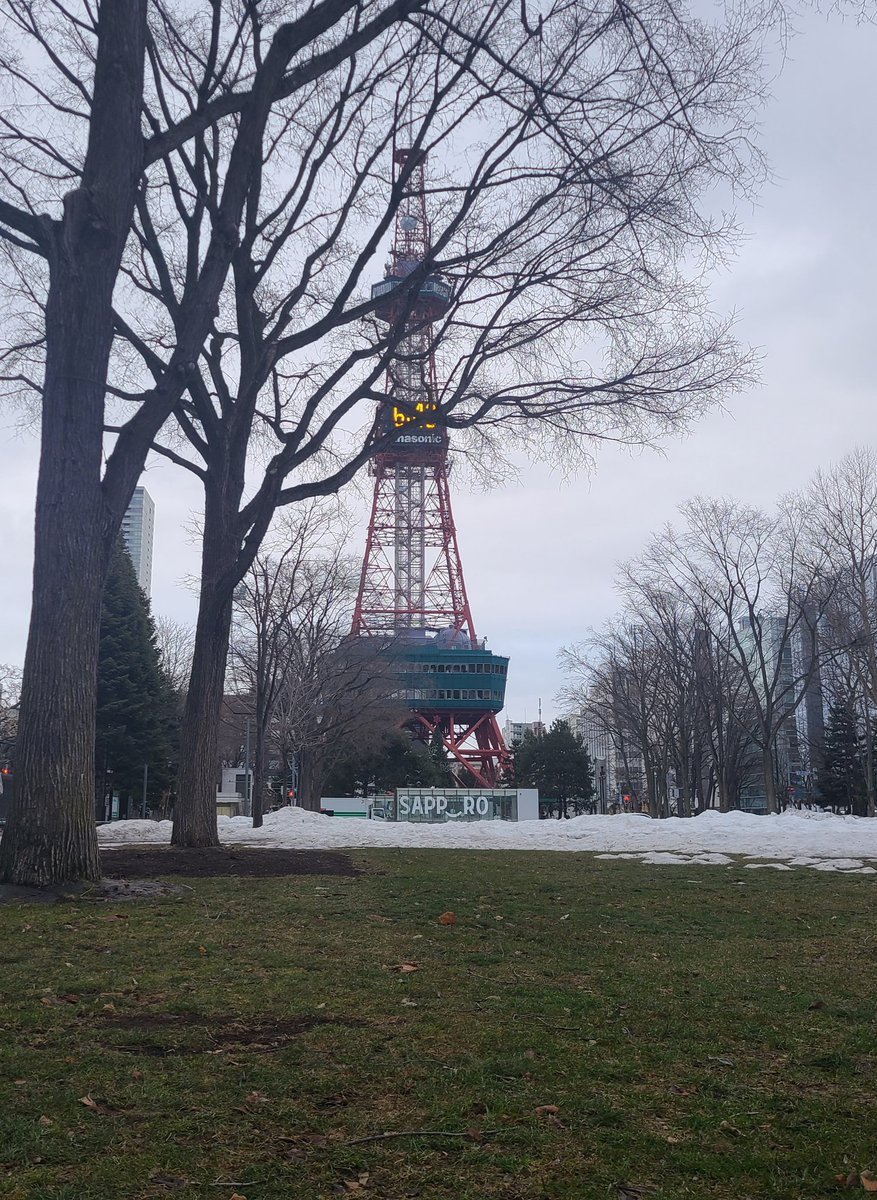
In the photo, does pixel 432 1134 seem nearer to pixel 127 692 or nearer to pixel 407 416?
pixel 407 416

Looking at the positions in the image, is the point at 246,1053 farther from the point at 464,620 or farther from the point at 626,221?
the point at 464,620

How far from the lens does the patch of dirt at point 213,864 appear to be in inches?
385

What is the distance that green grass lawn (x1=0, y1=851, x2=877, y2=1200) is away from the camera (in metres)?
2.52

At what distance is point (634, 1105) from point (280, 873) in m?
7.42

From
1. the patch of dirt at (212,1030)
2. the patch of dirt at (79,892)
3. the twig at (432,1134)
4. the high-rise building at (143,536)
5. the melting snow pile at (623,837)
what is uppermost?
the high-rise building at (143,536)

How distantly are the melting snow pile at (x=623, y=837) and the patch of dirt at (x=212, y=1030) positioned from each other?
9.38 meters

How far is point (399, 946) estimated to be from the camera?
5.76 metres

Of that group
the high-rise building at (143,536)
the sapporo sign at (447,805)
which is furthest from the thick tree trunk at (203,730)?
the high-rise building at (143,536)

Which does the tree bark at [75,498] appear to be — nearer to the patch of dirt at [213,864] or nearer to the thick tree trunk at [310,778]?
the patch of dirt at [213,864]

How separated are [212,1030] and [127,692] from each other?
121 feet

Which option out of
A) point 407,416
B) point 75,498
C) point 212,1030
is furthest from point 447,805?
point 212,1030

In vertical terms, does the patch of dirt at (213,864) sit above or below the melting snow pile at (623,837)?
above

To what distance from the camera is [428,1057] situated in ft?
11.4

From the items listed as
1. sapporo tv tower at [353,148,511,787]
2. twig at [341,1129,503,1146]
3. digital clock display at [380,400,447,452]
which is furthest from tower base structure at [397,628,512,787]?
twig at [341,1129,503,1146]
